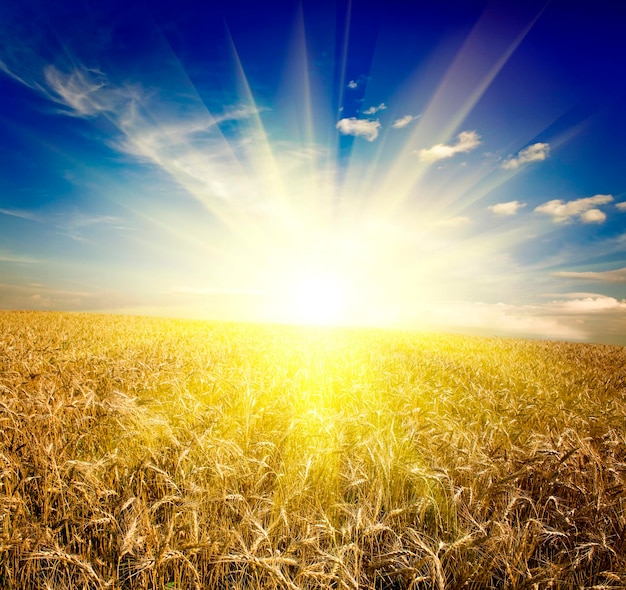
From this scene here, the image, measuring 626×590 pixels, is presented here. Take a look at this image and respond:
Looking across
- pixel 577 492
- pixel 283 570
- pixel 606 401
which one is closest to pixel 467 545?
pixel 283 570

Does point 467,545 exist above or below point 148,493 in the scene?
above

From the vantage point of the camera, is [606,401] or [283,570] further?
[606,401]

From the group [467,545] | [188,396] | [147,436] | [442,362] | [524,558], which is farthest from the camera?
[442,362]

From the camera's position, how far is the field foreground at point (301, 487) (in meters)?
2.40

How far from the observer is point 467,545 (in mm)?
2215

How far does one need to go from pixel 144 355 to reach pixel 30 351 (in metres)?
2.92

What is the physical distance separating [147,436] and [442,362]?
31.9ft

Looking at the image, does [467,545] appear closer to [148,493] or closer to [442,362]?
[148,493]

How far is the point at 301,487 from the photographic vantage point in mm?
3117

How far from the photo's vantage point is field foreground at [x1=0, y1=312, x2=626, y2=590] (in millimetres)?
2402

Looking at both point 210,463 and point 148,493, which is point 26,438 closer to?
point 148,493

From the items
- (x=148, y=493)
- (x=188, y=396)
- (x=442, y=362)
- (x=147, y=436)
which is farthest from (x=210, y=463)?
(x=442, y=362)

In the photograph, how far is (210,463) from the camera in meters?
3.52

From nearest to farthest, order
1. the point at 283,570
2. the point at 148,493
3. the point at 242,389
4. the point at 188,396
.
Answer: the point at 283,570
the point at 148,493
the point at 188,396
the point at 242,389
